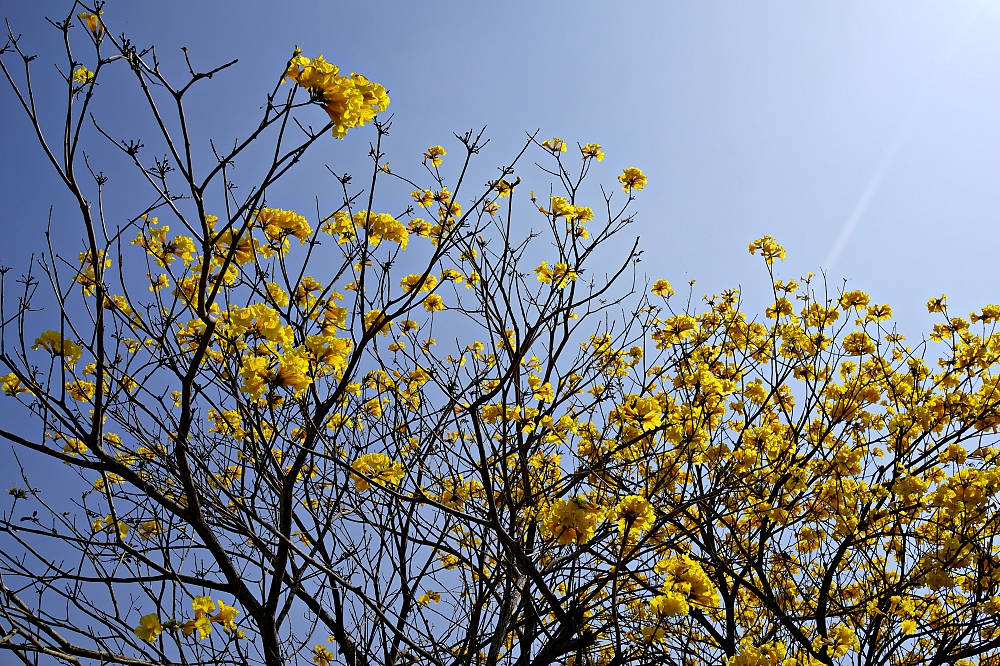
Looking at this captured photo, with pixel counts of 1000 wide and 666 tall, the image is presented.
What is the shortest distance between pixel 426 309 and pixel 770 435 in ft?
7.92

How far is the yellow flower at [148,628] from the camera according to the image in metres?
2.77

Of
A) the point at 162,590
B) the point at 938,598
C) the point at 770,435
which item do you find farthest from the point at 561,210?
the point at 938,598

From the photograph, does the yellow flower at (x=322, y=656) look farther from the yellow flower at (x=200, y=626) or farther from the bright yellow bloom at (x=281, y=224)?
the bright yellow bloom at (x=281, y=224)

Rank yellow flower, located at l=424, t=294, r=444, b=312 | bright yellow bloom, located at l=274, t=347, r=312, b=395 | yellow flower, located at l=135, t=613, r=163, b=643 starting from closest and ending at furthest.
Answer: bright yellow bloom, located at l=274, t=347, r=312, b=395 → yellow flower, located at l=135, t=613, r=163, b=643 → yellow flower, located at l=424, t=294, r=444, b=312

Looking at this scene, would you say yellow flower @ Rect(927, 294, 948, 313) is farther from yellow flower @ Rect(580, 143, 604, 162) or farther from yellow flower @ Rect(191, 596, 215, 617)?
yellow flower @ Rect(191, 596, 215, 617)

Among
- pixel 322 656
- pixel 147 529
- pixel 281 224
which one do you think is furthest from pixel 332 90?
pixel 322 656

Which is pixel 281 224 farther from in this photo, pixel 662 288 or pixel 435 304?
pixel 662 288

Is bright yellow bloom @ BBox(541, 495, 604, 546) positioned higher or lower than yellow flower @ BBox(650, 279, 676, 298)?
lower

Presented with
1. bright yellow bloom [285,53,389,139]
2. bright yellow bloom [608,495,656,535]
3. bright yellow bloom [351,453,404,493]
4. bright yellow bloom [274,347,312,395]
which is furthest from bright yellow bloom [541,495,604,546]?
bright yellow bloom [285,53,389,139]

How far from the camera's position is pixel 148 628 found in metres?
2.77

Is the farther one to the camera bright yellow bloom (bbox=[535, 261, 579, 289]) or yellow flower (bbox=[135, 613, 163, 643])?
bright yellow bloom (bbox=[535, 261, 579, 289])

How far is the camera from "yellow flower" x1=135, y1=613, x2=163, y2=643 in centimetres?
277

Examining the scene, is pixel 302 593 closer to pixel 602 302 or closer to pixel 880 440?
pixel 602 302

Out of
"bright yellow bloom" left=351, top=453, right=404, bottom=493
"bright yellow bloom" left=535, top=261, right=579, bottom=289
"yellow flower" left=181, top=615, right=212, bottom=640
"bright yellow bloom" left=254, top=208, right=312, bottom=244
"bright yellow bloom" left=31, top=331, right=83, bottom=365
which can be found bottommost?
"yellow flower" left=181, top=615, right=212, bottom=640
